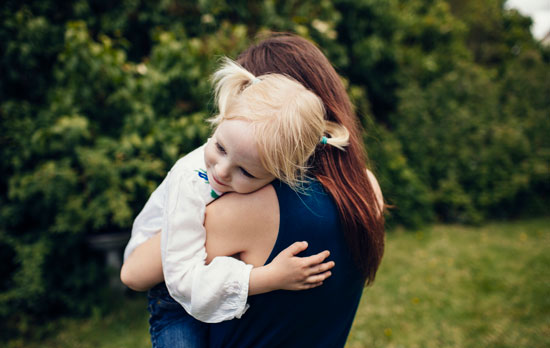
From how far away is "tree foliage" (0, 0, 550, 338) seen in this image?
3.01 m

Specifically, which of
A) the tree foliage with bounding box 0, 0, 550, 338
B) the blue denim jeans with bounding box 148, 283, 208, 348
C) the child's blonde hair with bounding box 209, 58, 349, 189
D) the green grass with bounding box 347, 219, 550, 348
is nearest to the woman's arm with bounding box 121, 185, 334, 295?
the child's blonde hair with bounding box 209, 58, 349, 189

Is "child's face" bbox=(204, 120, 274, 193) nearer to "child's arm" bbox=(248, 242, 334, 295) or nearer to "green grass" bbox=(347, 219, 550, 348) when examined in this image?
"child's arm" bbox=(248, 242, 334, 295)

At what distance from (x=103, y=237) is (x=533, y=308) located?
170 inches

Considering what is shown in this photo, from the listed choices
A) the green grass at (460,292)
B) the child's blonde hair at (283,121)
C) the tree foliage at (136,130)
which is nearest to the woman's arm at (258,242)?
the child's blonde hair at (283,121)

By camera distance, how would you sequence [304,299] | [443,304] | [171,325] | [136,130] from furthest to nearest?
[443,304] < [136,130] < [171,325] < [304,299]

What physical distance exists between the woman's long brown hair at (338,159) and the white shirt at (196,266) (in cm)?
35

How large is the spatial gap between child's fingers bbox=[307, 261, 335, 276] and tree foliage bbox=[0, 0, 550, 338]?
734 mm

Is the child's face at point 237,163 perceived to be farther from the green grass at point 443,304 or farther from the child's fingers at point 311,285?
the green grass at point 443,304

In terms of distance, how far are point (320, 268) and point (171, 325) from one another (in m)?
0.61

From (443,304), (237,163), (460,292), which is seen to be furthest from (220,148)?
(460,292)

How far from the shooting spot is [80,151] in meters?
2.92

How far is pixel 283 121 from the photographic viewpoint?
1014 mm

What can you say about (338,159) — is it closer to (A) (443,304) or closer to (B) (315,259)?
(B) (315,259)

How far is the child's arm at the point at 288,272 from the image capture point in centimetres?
102
